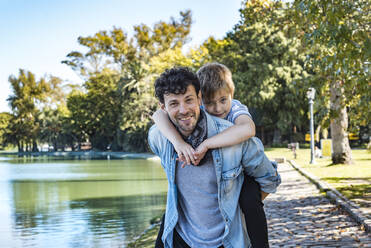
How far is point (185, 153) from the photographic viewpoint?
2275 mm

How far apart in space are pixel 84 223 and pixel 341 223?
282 inches

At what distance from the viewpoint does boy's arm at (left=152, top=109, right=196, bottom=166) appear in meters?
2.28

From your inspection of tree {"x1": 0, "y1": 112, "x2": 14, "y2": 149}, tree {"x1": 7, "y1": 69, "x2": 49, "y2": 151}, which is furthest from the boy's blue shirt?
tree {"x1": 0, "y1": 112, "x2": 14, "y2": 149}

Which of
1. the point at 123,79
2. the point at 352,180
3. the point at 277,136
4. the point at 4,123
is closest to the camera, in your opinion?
the point at 352,180

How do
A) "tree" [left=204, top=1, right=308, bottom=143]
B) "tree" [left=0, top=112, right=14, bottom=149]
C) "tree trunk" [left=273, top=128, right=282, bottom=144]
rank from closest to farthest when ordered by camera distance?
"tree" [left=204, top=1, right=308, bottom=143] → "tree trunk" [left=273, top=128, right=282, bottom=144] → "tree" [left=0, top=112, right=14, bottom=149]

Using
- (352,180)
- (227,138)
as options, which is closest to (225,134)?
(227,138)

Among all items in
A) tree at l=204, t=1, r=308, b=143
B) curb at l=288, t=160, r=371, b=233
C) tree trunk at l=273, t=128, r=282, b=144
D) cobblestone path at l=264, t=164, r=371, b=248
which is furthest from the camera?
tree trunk at l=273, t=128, r=282, b=144

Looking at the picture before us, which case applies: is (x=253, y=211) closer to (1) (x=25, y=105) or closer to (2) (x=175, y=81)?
(2) (x=175, y=81)

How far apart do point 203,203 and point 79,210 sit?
12798 mm

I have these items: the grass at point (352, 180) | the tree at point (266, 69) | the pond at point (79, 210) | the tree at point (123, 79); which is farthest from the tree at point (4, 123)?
the grass at point (352, 180)

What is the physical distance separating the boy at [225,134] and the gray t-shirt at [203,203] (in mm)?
69

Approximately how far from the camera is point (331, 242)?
593cm

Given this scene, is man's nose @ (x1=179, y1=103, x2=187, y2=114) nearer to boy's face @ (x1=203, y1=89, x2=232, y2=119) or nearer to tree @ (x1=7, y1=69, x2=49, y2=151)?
boy's face @ (x1=203, y1=89, x2=232, y2=119)

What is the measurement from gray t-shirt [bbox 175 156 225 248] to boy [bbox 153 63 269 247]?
7 centimetres
